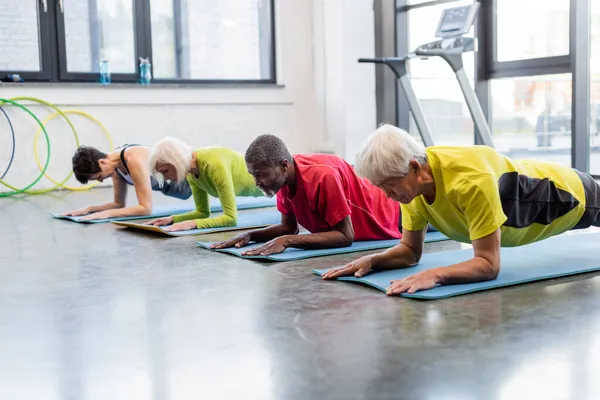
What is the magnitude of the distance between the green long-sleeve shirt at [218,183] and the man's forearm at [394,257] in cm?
152

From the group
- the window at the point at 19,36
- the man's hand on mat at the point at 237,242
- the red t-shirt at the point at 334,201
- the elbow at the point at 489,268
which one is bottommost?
the man's hand on mat at the point at 237,242

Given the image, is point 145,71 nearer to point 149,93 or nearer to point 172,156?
point 149,93

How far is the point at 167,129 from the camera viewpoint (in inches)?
324

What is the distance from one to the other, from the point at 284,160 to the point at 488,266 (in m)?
1.14

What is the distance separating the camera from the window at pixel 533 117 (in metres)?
6.43

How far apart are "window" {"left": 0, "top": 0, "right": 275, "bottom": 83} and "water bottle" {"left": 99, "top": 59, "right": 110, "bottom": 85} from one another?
15 centimetres

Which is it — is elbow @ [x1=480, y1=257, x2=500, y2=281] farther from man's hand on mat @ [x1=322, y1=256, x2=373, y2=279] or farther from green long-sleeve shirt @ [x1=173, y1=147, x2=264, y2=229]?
green long-sleeve shirt @ [x1=173, y1=147, x2=264, y2=229]

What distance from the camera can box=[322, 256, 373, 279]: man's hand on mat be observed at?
2820mm

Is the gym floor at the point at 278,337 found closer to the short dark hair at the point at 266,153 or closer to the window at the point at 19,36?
the short dark hair at the point at 266,153

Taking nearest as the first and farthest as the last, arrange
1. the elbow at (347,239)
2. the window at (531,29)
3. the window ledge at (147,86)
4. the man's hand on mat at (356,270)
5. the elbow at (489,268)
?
the elbow at (489,268), the man's hand on mat at (356,270), the elbow at (347,239), the window at (531,29), the window ledge at (147,86)

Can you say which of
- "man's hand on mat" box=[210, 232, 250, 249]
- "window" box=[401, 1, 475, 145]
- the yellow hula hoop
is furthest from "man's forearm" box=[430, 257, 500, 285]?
the yellow hula hoop

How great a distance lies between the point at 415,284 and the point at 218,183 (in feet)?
6.17

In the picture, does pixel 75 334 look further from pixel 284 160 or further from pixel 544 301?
pixel 544 301

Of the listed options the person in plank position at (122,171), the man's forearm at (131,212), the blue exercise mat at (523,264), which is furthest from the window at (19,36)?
the blue exercise mat at (523,264)
